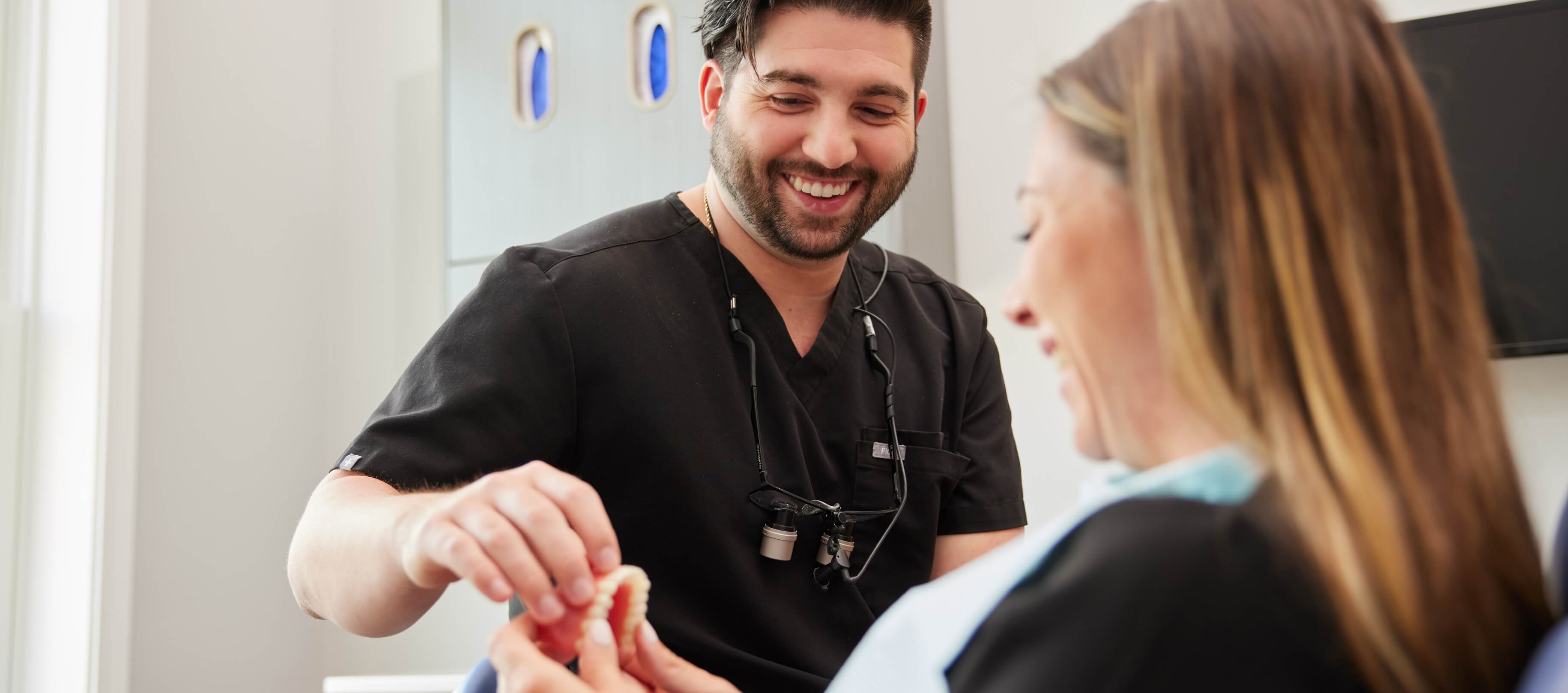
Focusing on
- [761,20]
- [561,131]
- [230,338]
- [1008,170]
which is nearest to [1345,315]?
[761,20]

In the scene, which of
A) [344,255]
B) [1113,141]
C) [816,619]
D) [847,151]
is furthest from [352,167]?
[1113,141]

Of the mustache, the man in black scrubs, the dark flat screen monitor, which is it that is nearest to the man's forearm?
the man in black scrubs

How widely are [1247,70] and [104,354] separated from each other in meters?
2.02

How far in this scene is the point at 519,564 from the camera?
2.44ft

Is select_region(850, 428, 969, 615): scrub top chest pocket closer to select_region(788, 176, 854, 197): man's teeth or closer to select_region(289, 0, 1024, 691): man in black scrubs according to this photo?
select_region(289, 0, 1024, 691): man in black scrubs

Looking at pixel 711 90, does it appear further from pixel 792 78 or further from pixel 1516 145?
pixel 1516 145

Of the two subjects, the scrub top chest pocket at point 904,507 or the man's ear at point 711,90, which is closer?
the scrub top chest pocket at point 904,507

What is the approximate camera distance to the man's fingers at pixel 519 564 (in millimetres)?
745

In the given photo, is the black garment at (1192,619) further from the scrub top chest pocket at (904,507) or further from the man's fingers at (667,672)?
the scrub top chest pocket at (904,507)

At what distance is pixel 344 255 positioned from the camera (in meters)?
2.61

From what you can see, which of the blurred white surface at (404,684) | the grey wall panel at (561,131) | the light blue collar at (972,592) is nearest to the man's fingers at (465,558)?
the light blue collar at (972,592)

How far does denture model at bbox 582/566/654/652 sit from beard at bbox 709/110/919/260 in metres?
0.67

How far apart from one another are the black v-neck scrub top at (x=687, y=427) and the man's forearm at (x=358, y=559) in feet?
0.17

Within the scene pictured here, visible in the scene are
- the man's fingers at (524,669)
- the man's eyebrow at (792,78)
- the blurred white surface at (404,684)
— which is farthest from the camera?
the blurred white surface at (404,684)
